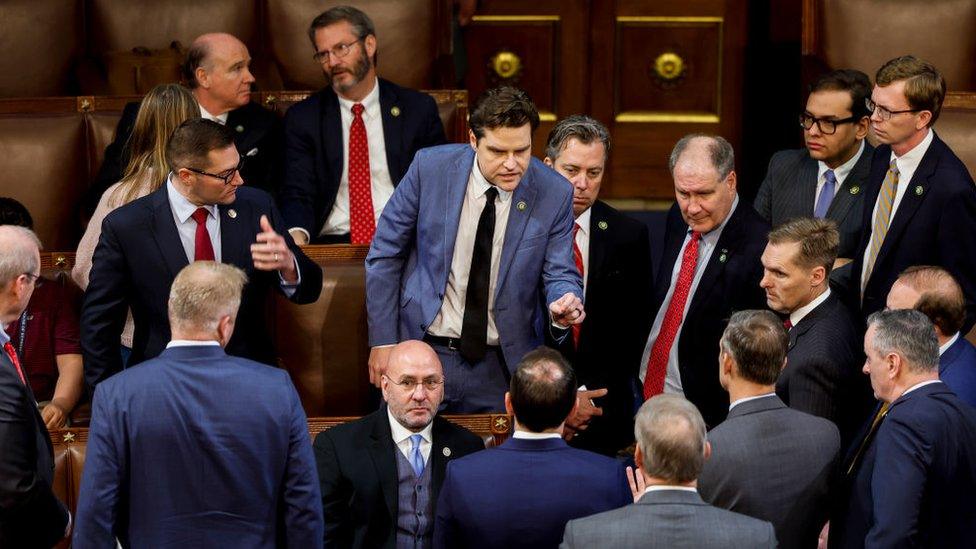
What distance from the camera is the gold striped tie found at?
3.97 metres

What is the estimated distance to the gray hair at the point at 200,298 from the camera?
9.46ft

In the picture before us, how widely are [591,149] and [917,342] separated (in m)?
1.38

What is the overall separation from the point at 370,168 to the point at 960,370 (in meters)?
2.26

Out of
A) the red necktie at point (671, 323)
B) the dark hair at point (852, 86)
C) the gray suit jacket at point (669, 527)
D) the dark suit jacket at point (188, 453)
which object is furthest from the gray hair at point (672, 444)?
the dark hair at point (852, 86)

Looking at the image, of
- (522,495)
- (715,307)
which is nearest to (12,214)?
(522,495)

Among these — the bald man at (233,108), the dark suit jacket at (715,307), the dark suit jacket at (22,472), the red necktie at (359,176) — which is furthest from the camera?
the red necktie at (359,176)

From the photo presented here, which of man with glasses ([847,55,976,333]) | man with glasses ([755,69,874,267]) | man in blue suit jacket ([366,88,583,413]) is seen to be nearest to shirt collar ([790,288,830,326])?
man with glasses ([847,55,976,333])

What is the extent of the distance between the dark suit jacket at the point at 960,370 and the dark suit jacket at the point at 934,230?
1.45ft

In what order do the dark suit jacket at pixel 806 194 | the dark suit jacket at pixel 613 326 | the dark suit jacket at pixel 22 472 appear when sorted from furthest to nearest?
1. the dark suit jacket at pixel 806 194
2. the dark suit jacket at pixel 613 326
3. the dark suit jacket at pixel 22 472

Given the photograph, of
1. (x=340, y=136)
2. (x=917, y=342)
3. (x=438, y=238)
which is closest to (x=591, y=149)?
(x=438, y=238)

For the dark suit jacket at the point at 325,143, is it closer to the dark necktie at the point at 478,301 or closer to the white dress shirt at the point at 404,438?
the dark necktie at the point at 478,301

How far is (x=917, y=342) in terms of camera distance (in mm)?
3072

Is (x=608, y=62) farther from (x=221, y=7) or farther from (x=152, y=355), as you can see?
(x=152, y=355)

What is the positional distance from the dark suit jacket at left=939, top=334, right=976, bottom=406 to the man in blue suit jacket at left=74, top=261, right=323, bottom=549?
5.23ft
